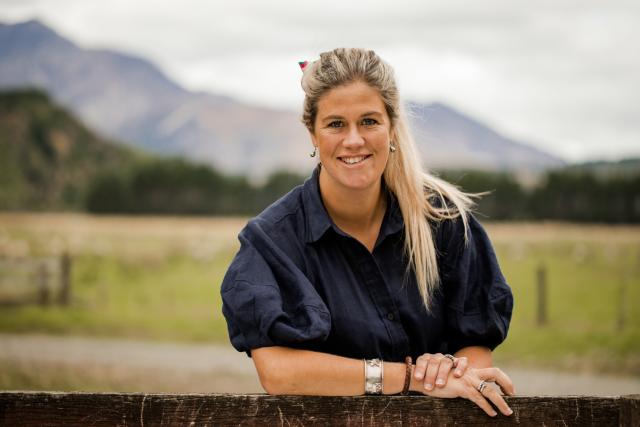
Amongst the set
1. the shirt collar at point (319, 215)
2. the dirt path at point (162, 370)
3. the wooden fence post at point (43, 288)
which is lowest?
the dirt path at point (162, 370)

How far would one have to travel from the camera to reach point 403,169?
10.3 ft

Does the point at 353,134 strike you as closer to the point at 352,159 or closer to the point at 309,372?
the point at 352,159

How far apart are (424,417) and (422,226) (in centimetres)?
93

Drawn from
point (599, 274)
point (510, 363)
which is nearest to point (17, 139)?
point (599, 274)

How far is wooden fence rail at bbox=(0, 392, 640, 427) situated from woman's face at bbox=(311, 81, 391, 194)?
3.27 feet

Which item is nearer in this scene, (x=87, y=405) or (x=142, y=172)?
(x=87, y=405)

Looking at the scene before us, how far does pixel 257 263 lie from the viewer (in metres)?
2.74

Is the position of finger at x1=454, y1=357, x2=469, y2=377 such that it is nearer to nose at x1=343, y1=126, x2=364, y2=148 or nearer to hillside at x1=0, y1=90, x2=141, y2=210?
nose at x1=343, y1=126, x2=364, y2=148

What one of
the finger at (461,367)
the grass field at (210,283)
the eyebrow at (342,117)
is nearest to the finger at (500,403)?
the finger at (461,367)

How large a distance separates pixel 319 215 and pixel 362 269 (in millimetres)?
263

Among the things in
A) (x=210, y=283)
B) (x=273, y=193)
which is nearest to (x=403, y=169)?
(x=210, y=283)

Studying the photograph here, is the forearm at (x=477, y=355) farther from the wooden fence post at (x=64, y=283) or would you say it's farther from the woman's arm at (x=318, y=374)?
the wooden fence post at (x=64, y=283)

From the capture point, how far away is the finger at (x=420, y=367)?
2676 mm

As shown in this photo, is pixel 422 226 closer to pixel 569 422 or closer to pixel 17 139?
pixel 569 422
